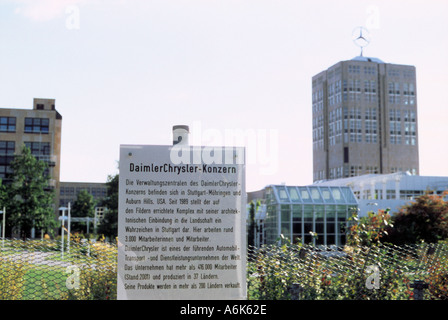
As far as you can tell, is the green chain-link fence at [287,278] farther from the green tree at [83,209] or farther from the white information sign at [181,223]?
the green tree at [83,209]

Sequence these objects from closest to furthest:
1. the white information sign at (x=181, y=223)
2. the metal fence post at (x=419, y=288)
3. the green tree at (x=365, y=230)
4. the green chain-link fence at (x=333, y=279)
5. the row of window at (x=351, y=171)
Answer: the white information sign at (x=181, y=223) → the metal fence post at (x=419, y=288) → the green chain-link fence at (x=333, y=279) → the green tree at (x=365, y=230) → the row of window at (x=351, y=171)

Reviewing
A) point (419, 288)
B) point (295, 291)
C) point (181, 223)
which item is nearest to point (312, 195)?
point (419, 288)

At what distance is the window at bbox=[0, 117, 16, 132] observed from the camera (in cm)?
6469

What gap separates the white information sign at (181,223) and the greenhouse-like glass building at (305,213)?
98.1ft

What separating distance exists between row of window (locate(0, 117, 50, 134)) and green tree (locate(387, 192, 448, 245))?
163 ft

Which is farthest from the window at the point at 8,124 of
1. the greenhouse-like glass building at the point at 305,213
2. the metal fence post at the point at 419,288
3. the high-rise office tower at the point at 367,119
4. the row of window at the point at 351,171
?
the high-rise office tower at the point at 367,119

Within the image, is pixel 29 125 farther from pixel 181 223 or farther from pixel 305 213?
pixel 181 223

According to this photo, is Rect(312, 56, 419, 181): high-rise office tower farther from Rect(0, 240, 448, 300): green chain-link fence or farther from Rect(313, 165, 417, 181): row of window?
Rect(0, 240, 448, 300): green chain-link fence

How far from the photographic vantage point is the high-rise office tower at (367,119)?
366 ft

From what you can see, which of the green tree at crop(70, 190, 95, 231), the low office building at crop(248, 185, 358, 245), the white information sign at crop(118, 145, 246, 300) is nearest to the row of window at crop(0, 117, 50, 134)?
the green tree at crop(70, 190, 95, 231)

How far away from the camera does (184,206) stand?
16.4 ft
